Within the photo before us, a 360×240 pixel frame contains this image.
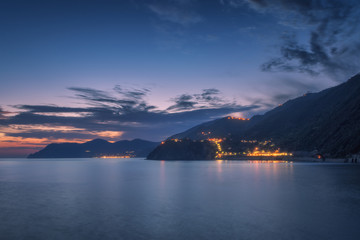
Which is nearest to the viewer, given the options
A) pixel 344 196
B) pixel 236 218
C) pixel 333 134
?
pixel 236 218

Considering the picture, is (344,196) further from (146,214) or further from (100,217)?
(100,217)

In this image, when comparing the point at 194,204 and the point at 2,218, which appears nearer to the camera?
the point at 2,218

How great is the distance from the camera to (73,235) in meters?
18.1

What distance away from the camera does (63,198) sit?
35188 mm

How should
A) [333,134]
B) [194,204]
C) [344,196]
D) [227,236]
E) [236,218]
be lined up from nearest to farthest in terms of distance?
[227,236], [236,218], [194,204], [344,196], [333,134]

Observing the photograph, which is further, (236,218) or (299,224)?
(236,218)

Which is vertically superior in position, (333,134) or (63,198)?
(333,134)

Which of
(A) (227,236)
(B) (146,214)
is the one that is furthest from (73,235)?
(A) (227,236)

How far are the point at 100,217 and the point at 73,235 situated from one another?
221 inches

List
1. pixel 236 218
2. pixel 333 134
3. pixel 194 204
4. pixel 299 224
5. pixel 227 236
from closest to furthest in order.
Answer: pixel 227 236 < pixel 299 224 < pixel 236 218 < pixel 194 204 < pixel 333 134

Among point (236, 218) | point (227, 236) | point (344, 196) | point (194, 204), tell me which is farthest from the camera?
point (344, 196)

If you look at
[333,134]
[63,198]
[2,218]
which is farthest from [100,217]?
[333,134]

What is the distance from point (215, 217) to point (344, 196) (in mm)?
21141

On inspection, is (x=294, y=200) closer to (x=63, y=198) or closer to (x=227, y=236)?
(x=227, y=236)
